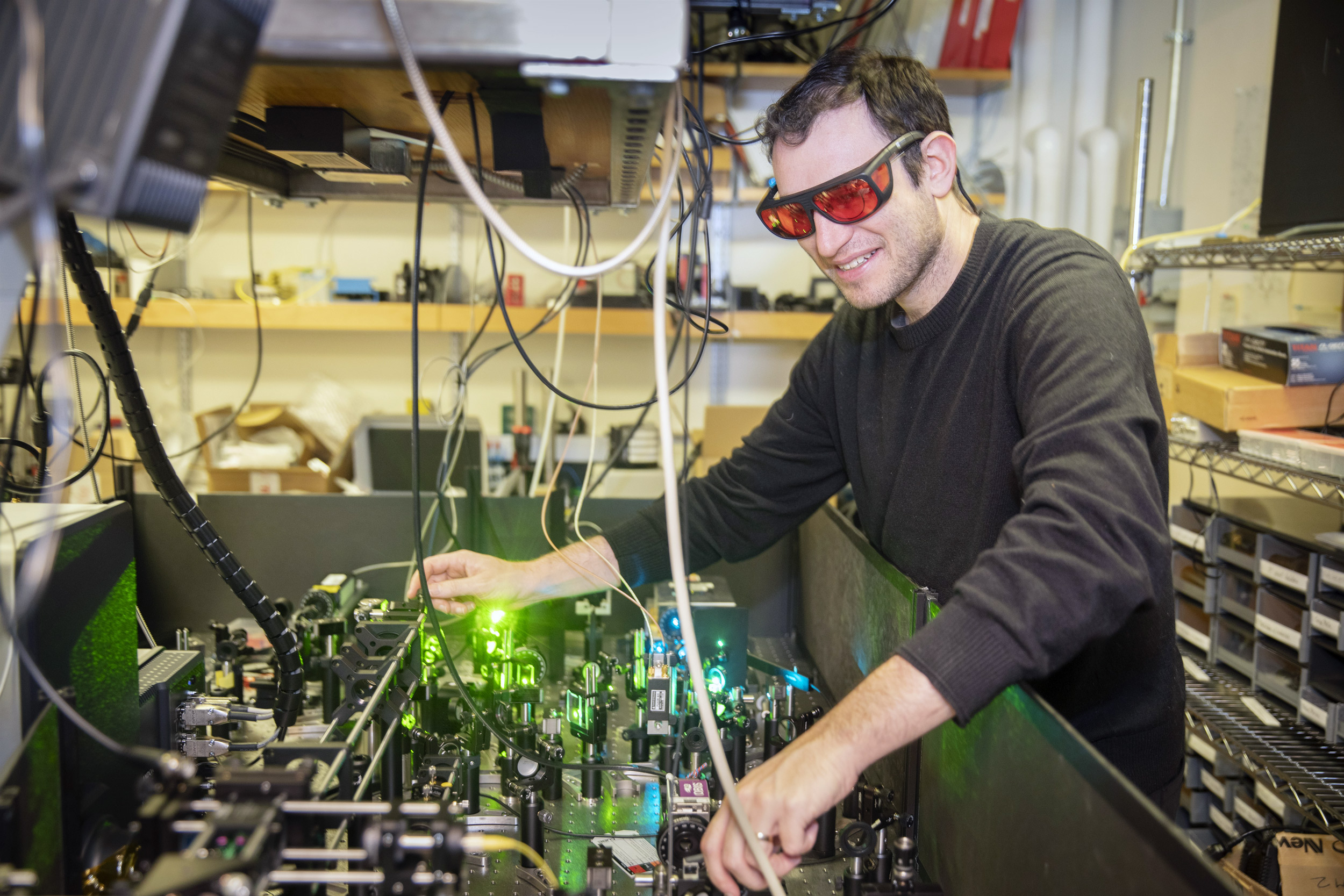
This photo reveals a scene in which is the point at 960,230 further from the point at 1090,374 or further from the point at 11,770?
the point at 11,770

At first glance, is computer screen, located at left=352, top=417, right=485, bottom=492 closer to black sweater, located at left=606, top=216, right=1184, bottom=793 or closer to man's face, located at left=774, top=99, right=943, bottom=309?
black sweater, located at left=606, top=216, right=1184, bottom=793

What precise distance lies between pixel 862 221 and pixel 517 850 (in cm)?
86

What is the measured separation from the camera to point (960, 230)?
1.29 metres

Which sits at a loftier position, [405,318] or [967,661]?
[405,318]

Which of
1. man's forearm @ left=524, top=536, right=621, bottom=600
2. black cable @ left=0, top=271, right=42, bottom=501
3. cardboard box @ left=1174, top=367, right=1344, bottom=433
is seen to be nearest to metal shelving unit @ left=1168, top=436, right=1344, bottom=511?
cardboard box @ left=1174, top=367, right=1344, bottom=433

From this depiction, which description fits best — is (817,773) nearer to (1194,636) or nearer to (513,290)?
(1194,636)

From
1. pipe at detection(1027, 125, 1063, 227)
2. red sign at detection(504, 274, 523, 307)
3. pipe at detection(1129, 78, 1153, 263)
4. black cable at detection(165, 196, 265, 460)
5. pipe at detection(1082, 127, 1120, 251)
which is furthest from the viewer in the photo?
red sign at detection(504, 274, 523, 307)

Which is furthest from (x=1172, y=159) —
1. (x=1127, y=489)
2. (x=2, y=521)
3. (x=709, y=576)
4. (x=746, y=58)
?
(x=2, y=521)

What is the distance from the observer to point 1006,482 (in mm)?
1111

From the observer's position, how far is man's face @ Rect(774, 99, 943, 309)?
115cm

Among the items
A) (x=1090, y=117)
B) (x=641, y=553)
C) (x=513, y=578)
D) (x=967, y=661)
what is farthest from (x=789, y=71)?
(x=967, y=661)

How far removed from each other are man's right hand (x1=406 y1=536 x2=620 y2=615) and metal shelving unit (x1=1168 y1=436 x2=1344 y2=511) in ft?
3.37

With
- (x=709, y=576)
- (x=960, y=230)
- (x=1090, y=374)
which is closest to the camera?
(x=1090, y=374)

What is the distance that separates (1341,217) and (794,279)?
79.3 inches
